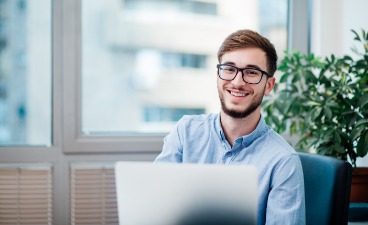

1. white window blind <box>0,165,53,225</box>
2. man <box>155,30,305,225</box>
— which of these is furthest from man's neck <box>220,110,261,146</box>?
white window blind <box>0,165,53,225</box>

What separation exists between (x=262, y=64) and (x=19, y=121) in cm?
176

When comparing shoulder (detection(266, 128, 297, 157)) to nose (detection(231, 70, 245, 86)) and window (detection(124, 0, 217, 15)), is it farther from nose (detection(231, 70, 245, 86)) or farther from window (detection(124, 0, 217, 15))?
window (detection(124, 0, 217, 15))

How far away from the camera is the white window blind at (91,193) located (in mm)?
2621

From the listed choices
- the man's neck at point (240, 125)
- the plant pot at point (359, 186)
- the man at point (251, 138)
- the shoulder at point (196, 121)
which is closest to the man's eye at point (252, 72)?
the man at point (251, 138)

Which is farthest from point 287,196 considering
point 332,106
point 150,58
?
point 150,58

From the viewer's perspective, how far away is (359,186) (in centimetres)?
219

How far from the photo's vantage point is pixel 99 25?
276cm

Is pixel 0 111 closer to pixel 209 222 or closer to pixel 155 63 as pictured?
pixel 155 63

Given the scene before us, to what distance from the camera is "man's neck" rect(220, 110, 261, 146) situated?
153cm

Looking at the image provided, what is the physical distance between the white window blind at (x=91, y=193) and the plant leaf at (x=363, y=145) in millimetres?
1387

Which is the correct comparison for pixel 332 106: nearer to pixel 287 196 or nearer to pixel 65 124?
pixel 287 196

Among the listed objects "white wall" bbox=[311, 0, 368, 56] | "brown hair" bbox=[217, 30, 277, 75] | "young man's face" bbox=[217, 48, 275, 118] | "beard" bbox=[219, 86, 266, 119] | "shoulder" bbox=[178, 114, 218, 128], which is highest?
"white wall" bbox=[311, 0, 368, 56]

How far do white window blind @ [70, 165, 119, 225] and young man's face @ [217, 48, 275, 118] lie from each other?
53.0 inches

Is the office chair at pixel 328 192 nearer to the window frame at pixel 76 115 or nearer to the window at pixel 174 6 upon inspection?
the window frame at pixel 76 115
